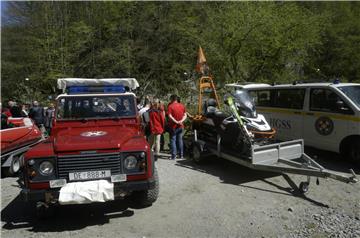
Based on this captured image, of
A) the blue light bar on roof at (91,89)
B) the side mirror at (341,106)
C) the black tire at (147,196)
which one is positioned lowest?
the black tire at (147,196)

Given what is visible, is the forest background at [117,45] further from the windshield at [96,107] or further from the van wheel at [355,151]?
the windshield at [96,107]

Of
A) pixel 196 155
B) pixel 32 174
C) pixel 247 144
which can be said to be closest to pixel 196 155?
pixel 196 155

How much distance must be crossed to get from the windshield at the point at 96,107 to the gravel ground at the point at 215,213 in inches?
65.8

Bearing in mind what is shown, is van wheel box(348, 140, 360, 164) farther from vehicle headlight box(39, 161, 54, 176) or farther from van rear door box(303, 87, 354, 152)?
vehicle headlight box(39, 161, 54, 176)

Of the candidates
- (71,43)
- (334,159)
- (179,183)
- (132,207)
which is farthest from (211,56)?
(71,43)

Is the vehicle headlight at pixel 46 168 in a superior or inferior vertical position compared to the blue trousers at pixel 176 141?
superior

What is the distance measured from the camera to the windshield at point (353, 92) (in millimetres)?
7944

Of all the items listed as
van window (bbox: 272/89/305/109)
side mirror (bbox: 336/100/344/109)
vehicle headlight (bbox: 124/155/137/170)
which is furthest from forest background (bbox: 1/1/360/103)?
vehicle headlight (bbox: 124/155/137/170)

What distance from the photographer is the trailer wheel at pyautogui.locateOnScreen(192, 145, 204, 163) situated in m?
8.75

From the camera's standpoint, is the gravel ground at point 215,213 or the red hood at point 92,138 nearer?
the gravel ground at point 215,213

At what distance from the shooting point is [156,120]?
9.37 meters

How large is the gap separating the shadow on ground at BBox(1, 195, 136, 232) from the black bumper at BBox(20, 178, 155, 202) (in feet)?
1.86

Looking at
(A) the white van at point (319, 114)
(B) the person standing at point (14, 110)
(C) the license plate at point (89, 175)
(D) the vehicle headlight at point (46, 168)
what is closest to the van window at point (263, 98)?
(A) the white van at point (319, 114)

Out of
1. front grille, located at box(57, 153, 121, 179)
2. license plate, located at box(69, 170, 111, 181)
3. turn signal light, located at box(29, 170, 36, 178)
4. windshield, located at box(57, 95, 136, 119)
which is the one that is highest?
windshield, located at box(57, 95, 136, 119)
